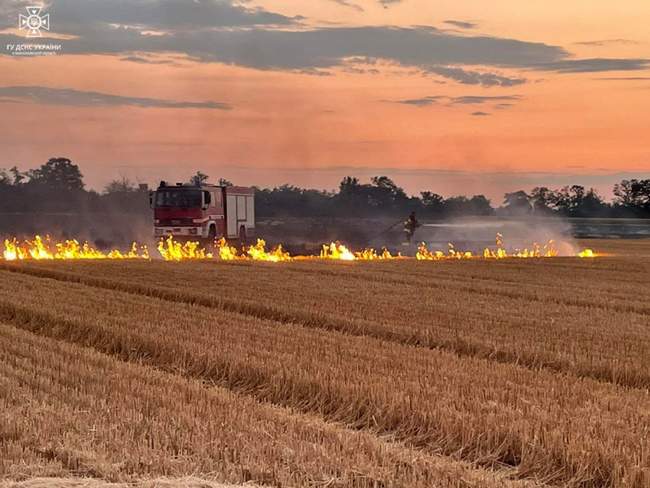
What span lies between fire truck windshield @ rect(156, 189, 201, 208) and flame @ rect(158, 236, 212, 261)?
5.09 ft

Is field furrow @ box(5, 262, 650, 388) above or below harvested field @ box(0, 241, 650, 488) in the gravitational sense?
below

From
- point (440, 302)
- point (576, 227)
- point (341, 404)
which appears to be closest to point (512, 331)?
point (440, 302)

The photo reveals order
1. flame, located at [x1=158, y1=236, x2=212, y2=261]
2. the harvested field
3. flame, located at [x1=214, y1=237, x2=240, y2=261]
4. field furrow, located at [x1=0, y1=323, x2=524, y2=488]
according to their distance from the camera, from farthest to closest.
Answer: flame, located at [x1=214, y1=237, x2=240, y2=261]
flame, located at [x1=158, y1=236, x2=212, y2=261]
the harvested field
field furrow, located at [x1=0, y1=323, x2=524, y2=488]

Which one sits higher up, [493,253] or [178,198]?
[178,198]

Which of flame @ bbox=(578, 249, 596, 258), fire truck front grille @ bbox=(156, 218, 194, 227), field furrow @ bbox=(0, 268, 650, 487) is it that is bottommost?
flame @ bbox=(578, 249, 596, 258)

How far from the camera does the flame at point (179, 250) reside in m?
42.7

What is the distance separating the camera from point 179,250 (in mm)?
42938

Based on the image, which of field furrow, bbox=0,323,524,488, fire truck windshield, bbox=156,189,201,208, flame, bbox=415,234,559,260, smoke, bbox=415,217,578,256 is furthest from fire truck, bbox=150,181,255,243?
field furrow, bbox=0,323,524,488

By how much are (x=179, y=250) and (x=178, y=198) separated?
2.32m

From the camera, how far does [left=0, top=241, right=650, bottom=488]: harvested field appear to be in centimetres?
851

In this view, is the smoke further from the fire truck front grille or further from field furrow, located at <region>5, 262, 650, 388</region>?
field furrow, located at <region>5, 262, 650, 388</region>

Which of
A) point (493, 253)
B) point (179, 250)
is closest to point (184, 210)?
point (179, 250)

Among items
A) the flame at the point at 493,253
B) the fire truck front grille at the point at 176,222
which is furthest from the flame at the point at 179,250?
the flame at the point at 493,253

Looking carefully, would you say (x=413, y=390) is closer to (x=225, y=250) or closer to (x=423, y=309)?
(x=423, y=309)
